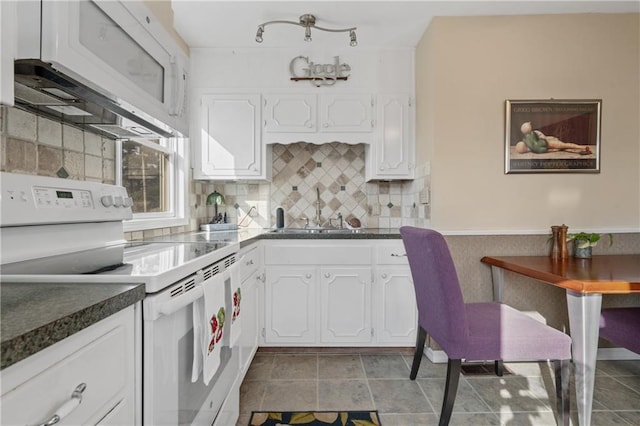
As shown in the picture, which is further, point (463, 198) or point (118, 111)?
point (463, 198)

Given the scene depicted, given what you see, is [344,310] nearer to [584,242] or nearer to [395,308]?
[395,308]

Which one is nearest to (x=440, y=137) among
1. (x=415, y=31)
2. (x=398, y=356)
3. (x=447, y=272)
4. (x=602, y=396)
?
(x=415, y=31)

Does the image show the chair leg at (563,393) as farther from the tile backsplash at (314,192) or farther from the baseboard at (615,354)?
the tile backsplash at (314,192)

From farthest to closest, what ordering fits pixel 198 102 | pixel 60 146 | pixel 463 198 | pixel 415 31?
pixel 198 102 < pixel 415 31 < pixel 463 198 < pixel 60 146

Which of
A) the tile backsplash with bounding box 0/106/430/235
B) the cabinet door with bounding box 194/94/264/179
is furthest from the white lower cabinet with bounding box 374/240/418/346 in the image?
the cabinet door with bounding box 194/94/264/179

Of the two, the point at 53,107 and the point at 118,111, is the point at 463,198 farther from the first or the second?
the point at 53,107

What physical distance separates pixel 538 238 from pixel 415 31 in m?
1.74

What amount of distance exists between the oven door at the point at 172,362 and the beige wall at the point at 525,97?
1.78m

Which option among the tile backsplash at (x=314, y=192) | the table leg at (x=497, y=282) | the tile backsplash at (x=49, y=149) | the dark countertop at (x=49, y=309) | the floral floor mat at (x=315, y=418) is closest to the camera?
the dark countertop at (x=49, y=309)

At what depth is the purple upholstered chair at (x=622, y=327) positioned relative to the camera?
1716 mm

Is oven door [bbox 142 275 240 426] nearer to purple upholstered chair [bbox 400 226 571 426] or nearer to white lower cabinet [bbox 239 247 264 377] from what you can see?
white lower cabinet [bbox 239 247 264 377]

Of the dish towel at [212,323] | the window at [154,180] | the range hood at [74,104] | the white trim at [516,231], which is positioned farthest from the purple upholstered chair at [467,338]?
the window at [154,180]

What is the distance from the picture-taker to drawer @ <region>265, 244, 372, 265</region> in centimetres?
242

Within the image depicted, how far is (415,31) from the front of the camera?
246 centimetres
